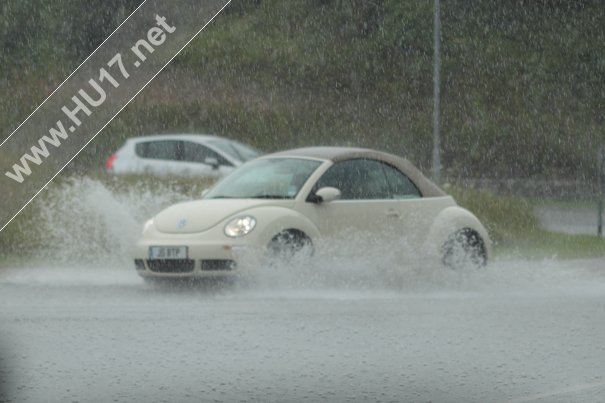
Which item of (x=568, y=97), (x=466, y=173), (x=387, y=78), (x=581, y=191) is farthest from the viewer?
(x=387, y=78)

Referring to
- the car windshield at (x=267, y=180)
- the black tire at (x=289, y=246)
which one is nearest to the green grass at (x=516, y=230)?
the car windshield at (x=267, y=180)

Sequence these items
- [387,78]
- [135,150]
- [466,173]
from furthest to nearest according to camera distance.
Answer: [387,78], [466,173], [135,150]

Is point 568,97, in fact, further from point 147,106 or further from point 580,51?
point 147,106

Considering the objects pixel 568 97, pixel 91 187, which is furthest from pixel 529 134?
pixel 91 187

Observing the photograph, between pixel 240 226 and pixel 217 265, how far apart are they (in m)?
0.44

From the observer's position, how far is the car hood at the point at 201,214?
13.2 meters

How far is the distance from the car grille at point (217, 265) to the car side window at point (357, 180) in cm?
142

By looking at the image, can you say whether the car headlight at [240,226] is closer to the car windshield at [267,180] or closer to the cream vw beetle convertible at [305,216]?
the cream vw beetle convertible at [305,216]

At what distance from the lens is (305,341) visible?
9711 millimetres

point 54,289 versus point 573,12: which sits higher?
point 573,12

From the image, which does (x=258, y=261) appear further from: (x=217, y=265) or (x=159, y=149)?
(x=159, y=149)

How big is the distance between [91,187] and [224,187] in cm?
556

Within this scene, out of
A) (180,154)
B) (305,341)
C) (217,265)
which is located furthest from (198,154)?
(305,341)

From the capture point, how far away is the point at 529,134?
1652 inches
